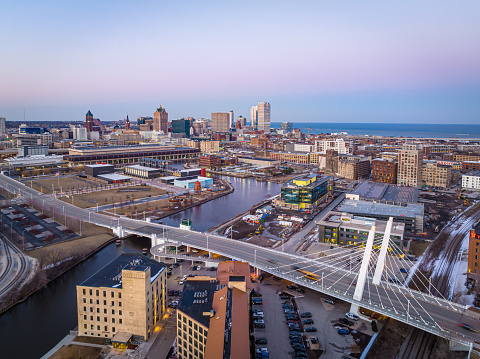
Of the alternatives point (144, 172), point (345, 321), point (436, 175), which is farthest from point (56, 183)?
point (436, 175)

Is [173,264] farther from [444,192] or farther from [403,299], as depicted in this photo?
[444,192]

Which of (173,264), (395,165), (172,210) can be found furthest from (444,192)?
(173,264)

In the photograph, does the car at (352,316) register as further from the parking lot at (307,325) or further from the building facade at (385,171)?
the building facade at (385,171)

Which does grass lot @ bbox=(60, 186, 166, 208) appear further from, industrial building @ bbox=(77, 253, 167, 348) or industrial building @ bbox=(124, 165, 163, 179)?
industrial building @ bbox=(77, 253, 167, 348)

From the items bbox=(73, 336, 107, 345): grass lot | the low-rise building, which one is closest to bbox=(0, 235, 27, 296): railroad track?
bbox=(73, 336, 107, 345): grass lot

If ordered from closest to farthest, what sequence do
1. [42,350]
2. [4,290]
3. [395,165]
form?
1. [42,350]
2. [4,290]
3. [395,165]

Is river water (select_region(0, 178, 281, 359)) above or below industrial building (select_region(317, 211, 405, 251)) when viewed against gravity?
below
